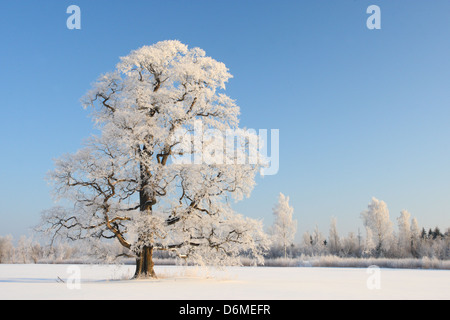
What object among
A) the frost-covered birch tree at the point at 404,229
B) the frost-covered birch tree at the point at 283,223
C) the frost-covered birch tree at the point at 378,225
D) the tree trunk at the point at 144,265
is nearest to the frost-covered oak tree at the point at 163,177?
the tree trunk at the point at 144,265

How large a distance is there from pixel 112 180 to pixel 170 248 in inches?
146

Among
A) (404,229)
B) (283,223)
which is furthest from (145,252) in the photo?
(404,229)

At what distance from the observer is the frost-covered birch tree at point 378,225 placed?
61.8 metres

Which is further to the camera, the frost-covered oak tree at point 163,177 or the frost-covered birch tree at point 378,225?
the frost-covered birch tree at point 378,225

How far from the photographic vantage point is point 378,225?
2473 inches

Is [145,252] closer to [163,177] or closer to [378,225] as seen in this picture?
[163,177]

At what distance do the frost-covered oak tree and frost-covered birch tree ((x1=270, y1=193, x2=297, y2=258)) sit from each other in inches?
1578

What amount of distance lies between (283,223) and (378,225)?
52.3 ft

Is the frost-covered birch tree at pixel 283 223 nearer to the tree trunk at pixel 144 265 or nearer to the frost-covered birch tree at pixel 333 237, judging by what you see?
the frost-covered birch tree at pixel 333 237

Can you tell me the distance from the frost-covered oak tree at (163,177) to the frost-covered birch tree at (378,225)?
4935cm

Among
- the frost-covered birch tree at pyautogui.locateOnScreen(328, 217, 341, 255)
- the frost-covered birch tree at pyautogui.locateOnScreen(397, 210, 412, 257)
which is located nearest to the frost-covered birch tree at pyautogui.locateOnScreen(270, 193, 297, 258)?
the frost-covered birch tree at pyautogui.locateOnScreen(328, 217, 341, 255)

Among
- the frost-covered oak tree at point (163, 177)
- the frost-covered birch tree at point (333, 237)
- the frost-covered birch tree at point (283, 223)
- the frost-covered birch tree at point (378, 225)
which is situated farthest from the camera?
the frost-covered birch tree at point (333, 237)
